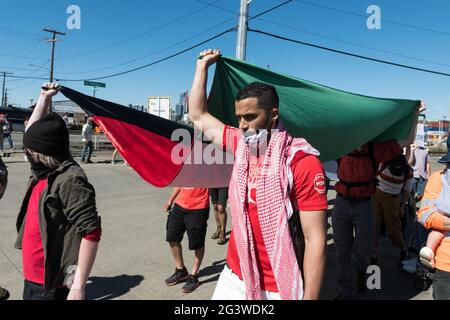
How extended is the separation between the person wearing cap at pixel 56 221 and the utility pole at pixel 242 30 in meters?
8.20

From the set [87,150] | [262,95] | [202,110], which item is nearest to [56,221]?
[202,110]

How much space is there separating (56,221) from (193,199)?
216 centimetres

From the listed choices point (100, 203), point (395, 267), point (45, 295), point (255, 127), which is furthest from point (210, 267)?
point (100, 203)

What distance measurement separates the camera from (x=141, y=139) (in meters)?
2.60

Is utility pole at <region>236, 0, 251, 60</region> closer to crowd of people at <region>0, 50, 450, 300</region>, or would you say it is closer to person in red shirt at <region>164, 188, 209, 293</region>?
person in red shirt at <region>164, 188, 209, 293</region>

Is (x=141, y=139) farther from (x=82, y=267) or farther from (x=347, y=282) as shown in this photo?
(x=347, y=282)

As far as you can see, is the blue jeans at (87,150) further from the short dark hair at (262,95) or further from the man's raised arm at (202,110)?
the short dark hair at (262,95)

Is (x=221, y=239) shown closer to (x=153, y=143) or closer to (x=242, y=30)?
(x=153, y=143)

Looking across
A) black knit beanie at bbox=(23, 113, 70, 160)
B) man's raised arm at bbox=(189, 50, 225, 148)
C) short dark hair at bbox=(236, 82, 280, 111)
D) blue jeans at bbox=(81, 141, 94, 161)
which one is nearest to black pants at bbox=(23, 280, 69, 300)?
black knit beanie at bbox=(23, 113, 70, 160)

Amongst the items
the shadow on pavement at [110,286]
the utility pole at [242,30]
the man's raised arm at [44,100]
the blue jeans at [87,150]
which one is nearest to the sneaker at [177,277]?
the shadow on pavement at [110,286]

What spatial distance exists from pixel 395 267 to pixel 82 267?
4315 mm

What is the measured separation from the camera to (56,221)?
1.96 metres

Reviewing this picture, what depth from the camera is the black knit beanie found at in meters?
1.96

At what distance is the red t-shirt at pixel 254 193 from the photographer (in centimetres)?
171
